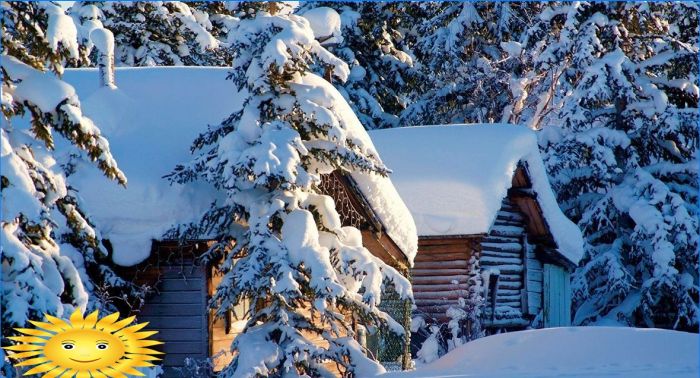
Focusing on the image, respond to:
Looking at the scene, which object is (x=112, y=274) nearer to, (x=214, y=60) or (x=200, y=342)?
(x=200, y=342)

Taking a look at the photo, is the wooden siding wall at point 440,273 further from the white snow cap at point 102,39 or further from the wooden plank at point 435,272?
the white snow cap at point 102,39

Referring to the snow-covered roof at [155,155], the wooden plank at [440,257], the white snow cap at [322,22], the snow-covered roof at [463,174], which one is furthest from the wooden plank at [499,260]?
the white snow cap at [322,22]

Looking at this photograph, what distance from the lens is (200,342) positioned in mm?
16859

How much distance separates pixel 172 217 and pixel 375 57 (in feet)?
77.0

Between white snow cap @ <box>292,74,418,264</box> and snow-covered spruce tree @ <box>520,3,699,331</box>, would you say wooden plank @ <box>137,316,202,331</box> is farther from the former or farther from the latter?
snow-covered spruce tree @ <box>520,3,699,331</box>

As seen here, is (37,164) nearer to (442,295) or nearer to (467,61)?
(442,295)

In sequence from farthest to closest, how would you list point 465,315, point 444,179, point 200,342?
point 444,179
point 465,315
point 200,342

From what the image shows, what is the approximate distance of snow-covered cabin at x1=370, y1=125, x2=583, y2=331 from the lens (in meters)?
24.8

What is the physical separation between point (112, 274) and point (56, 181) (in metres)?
5.15

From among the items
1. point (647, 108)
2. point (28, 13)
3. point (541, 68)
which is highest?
point (541, 68)

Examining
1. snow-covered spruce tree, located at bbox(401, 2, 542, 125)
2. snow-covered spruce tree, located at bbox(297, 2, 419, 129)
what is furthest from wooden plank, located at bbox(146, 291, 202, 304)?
snow-covered spruce tree, located at bbox(401, 2, 542, 125)

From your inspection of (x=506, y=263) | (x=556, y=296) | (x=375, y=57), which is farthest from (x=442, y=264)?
(x=375, y=57)

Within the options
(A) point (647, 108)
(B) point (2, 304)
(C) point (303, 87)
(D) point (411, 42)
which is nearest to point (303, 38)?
(C) point (303, 87)

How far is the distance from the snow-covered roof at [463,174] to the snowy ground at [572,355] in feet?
25.9
